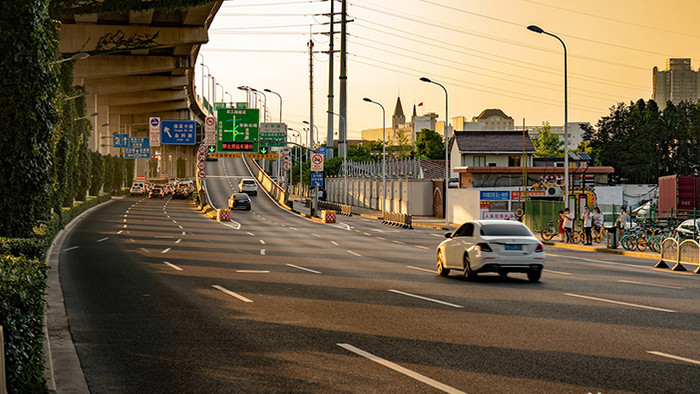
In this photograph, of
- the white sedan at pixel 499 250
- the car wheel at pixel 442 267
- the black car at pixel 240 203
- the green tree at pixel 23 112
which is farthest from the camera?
the black car at pixel 240 203

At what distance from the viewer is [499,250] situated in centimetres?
1912

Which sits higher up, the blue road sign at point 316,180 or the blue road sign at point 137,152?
the blue road sign at point 137,152

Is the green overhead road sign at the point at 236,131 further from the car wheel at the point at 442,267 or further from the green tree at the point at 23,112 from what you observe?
the green tree at the point at 23,112

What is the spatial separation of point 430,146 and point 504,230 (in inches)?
5886

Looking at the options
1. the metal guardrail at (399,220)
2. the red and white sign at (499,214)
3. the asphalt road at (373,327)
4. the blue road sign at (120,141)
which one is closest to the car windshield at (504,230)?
the asphalt road at (373,327)

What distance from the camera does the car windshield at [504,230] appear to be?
19.6 m

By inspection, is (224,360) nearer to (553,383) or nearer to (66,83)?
(553,383)

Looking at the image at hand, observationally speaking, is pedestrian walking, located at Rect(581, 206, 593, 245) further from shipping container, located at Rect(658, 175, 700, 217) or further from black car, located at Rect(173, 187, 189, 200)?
black car, located at Rect(173, 187, 189, 200)

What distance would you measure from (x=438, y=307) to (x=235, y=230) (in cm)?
3280

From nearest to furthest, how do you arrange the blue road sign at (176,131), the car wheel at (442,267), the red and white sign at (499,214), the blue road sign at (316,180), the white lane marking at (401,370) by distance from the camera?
the white lane marking at (401,370), the car wheel at (442,267), the red and white sign at (499,214), the blue road sign at (316,180), the blue road sign at (176,131)

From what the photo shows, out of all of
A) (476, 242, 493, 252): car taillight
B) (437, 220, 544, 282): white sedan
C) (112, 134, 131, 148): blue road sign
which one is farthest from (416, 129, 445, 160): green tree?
(476, 242, 493, 252): car taillight

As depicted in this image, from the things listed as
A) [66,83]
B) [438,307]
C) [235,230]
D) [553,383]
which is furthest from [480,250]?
[66,83]

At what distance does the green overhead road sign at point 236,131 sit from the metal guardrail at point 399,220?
18058mm

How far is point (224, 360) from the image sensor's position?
984cm
